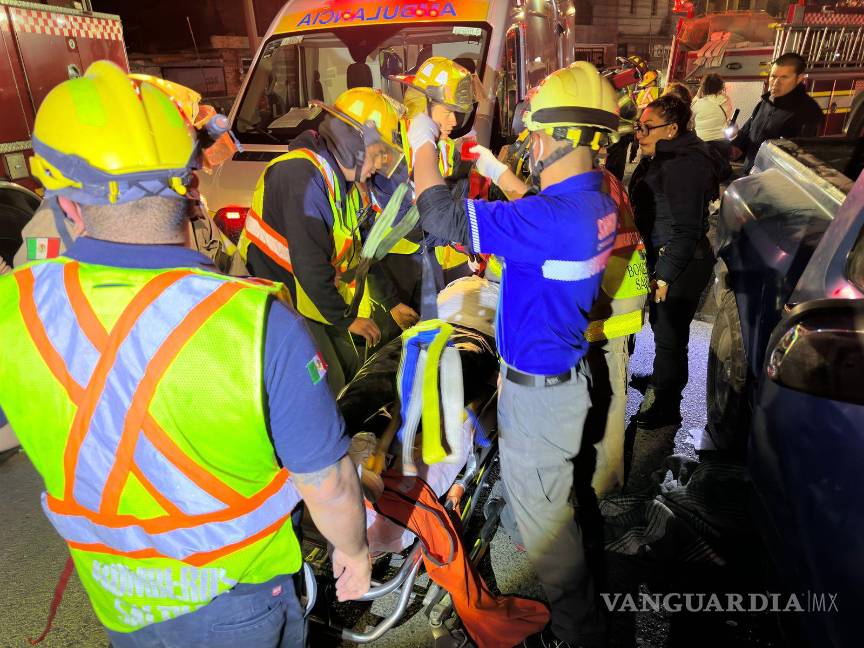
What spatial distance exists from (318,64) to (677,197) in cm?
424

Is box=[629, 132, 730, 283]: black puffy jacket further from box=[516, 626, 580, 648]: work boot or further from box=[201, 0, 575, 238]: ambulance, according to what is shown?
box=[516, 626, 580, 648]: work boot

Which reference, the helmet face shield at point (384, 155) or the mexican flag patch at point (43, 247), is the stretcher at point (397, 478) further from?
the mexican flag patch at point (43, 247)

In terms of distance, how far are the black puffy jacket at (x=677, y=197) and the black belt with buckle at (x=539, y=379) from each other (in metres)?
1.61

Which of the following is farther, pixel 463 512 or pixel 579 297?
pixel 463 512

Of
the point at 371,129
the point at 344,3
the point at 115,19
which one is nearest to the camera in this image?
the point at 371,129

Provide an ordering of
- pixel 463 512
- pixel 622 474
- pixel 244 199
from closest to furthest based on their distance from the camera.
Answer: pixel 463 512 < pixel 622 474 < pixel 244 199

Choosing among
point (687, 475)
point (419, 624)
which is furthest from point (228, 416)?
point (687, 475)

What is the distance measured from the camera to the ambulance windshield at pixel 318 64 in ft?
16.4

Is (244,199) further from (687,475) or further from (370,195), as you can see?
(687,475)

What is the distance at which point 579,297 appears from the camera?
212cm

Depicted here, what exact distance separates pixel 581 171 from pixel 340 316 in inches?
57.4

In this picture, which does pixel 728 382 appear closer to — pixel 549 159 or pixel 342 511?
pixel 549 159

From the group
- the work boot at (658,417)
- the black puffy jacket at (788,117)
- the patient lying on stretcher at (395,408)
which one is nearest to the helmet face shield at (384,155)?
the patient lying on stretcher at (395,408)

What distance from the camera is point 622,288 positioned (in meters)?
2.86
